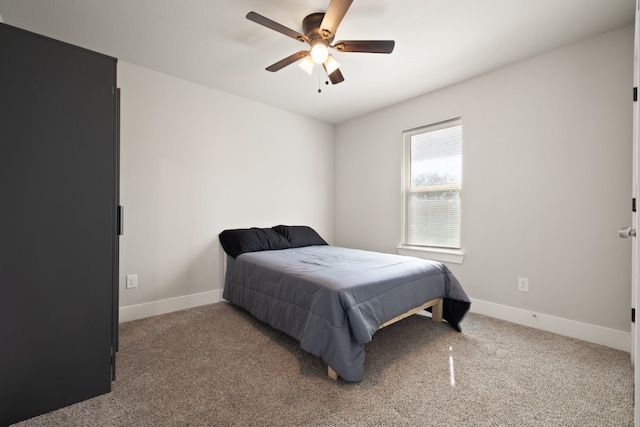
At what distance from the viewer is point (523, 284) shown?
8.46ft

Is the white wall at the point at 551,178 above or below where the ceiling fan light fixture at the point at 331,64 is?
below

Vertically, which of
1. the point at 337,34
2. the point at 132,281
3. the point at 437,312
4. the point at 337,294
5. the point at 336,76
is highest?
the point at 337,34

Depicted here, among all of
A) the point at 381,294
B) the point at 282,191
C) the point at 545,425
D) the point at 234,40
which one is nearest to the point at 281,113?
the point at 282,191

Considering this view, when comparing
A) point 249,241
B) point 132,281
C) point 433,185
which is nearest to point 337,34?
point 433,185

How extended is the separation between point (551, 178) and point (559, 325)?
1.23 meters

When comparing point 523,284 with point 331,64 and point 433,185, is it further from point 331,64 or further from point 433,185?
point 331,64

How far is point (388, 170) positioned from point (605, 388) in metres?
2.71

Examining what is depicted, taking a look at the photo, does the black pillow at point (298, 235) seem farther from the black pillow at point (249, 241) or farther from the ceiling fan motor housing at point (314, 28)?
the ceiling fan motor housing at point (314, 28)

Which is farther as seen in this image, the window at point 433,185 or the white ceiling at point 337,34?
the window at point 433,185

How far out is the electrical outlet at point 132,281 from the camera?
265 cm

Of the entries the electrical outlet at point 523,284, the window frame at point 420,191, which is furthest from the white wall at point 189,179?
the electrical outlet at point 523,284

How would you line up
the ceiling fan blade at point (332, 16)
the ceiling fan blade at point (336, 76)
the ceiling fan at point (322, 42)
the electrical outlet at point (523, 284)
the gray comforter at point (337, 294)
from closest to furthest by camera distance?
1. the ceiling fan blade at point (332, 16)
2. the gray comforter at point (337, 294)
3. the ceiling fan at point (322, 42)
4. the ceiling fan blade at point (336, 76)
5. the electrical outlet at point (523, 284)

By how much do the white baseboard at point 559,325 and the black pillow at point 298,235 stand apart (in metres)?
1.91

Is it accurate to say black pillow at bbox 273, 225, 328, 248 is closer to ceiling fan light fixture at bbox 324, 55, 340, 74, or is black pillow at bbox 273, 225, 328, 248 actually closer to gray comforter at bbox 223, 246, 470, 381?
gray comforter at bbox 223, 246, 470, 381
